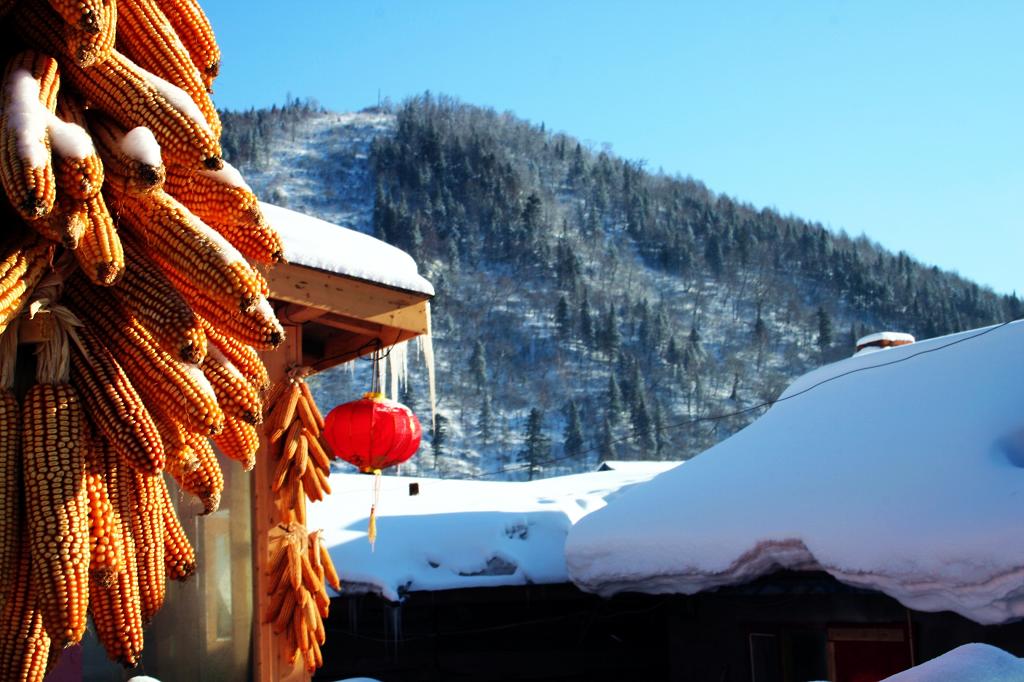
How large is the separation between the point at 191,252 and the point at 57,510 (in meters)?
0.71

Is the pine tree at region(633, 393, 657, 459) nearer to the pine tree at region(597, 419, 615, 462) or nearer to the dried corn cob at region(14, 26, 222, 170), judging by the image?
the pine tree at region(597, 419, 615, 462)

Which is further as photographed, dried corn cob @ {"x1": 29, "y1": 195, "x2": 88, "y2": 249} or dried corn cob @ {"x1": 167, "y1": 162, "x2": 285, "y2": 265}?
dried corn cob @ {"x1": 167, "y1": 162, "x2": 285, "y2": 265}

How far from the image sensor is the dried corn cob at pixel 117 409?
2.63 meters

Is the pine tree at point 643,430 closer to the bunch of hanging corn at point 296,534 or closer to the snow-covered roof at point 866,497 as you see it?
the snow-covered roof at point 866,497

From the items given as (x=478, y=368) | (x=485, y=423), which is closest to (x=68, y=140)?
(x=485, y=423)

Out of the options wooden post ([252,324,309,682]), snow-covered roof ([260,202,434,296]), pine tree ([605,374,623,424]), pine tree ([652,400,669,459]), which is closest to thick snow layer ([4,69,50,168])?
snow-covered roof ([260,202,434,296])

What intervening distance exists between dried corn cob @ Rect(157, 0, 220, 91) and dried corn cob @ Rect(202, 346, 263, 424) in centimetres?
96

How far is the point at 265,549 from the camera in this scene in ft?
20.9

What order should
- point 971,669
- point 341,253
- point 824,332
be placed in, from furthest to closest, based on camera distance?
point 824,332
point 341,253
point 971,669

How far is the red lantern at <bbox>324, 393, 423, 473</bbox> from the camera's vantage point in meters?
8.61

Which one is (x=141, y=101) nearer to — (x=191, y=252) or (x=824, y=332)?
(x=191, y=252)

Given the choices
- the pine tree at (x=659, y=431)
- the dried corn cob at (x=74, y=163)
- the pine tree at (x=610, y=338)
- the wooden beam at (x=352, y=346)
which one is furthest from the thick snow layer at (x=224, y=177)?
the pine tree at (x=610, y=338)

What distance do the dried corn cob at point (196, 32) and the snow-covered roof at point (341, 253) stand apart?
252 cm

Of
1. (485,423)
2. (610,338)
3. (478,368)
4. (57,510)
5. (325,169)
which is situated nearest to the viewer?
(57,510)
